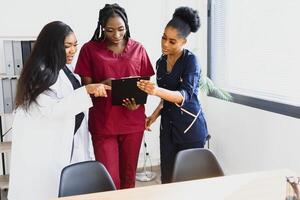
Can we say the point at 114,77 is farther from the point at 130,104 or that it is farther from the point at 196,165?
the point at 196,165

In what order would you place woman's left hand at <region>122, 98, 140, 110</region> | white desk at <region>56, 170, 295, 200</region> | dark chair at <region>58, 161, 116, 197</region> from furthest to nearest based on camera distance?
woman's left hand at <region>122, 98, 140, 110</region>
dark chair at <region>58, 161, 116, 197</region>
white desk at <region>56, 170, 295, 200</region>

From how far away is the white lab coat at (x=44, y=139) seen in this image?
6.48ft

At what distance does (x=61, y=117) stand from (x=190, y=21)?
1070mm

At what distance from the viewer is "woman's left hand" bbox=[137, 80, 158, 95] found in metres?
2.10

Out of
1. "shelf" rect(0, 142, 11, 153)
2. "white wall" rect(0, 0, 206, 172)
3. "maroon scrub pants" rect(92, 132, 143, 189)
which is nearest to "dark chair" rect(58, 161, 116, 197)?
"maroon scrub pants" rect(92, 132, 143, 189)

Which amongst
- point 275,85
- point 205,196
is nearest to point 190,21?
point 275,85

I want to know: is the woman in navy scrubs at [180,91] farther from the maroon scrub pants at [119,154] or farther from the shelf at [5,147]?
the shelf at [5,147]

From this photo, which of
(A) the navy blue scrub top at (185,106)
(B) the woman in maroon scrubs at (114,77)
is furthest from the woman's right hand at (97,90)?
(A) the navy blue scrub top at (185,106)

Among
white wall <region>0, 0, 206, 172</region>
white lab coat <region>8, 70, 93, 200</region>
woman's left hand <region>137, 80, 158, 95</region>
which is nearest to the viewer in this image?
white lab coat <region>8, 70, 93, 200</region>

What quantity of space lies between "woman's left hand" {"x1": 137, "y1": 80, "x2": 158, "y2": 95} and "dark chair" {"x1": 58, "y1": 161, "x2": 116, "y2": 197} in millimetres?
550

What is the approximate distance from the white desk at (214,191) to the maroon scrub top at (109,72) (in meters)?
0.70

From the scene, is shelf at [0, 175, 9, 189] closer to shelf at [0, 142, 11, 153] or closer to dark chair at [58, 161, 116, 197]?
shelf at [0, 142, 11, 153]

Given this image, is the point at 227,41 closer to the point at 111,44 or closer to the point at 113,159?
the point at 111,44

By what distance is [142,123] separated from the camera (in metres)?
2.38
